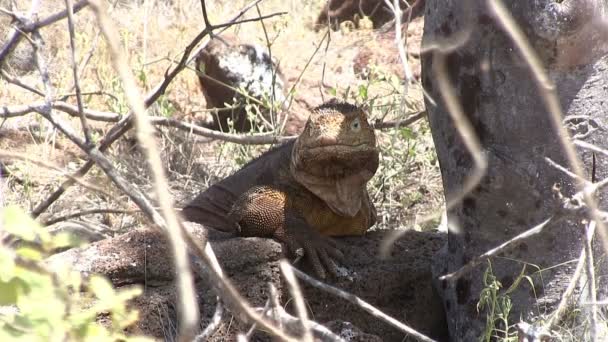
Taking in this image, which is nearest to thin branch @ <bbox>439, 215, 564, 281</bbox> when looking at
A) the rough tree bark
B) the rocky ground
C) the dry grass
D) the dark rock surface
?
the rocky ground

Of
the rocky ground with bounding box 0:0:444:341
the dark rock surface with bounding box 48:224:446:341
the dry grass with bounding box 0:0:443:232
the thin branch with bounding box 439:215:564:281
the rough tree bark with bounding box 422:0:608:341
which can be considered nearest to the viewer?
the thin branch with bounding box 439:215:564:281

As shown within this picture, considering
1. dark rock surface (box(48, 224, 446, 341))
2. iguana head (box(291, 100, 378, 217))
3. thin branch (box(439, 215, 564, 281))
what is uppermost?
iguana head (box(291, 100, 378, 217))

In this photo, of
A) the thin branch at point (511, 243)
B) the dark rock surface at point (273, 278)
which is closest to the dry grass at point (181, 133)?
the dark rock surface at point (273, 278)

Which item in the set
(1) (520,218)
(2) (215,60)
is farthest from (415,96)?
(1) (520,218)

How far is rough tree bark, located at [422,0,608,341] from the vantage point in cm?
412

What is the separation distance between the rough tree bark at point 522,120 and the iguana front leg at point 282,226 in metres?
0.73

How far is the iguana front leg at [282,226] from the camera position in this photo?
4.89 meters

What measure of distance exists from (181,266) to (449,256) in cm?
364

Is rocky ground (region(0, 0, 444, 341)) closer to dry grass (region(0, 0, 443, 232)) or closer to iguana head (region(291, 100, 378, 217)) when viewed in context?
dry grass (region(0, 0, 443, 232))

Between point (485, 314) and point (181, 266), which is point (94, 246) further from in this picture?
point (181, 266)

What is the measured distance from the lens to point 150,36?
1187 cm

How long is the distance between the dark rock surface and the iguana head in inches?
11.3

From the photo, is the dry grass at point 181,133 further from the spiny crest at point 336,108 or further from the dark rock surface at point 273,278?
the dark rock surface at point 273,278

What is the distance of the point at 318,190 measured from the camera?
5164mm
